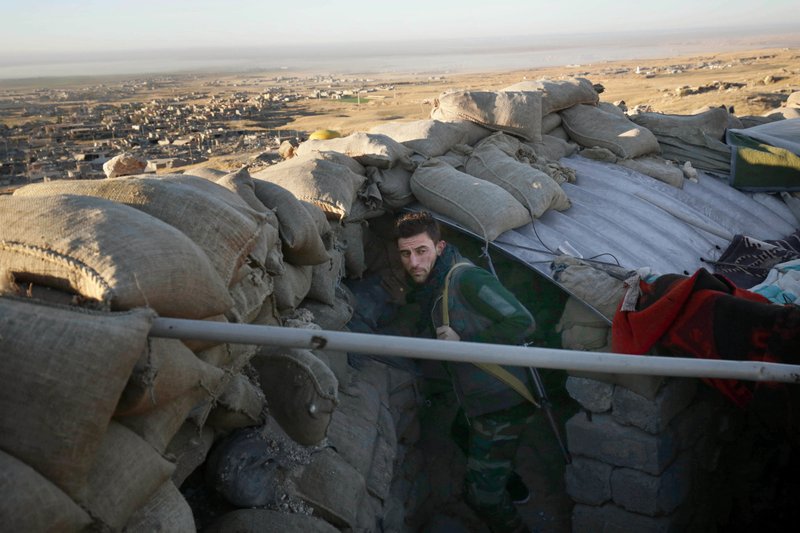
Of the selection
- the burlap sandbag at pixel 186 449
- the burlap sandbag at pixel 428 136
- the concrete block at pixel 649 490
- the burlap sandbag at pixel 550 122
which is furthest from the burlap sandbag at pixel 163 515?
the burlap sandbag at pixel 550 122

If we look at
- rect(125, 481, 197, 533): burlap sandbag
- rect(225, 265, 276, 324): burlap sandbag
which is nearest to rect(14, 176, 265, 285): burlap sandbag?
rect(225, 265, 276, 324): burlap sandbag

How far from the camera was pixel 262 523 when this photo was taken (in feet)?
8.21

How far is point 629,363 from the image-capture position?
6.81ft

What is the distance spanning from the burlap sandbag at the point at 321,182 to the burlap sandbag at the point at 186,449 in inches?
70.9

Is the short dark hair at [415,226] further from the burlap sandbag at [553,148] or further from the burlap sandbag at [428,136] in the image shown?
the burlap sandbag at [553,148]

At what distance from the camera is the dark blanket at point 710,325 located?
3184 millimetres

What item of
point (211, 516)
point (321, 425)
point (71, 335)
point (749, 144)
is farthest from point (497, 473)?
point (749, 144)

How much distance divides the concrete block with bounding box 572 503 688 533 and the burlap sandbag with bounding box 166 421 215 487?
2.51 m

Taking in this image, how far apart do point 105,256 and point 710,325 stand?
2.82 m

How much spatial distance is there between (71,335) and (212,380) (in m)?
0.62

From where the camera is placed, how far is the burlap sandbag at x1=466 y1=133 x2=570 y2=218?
15.9 feet

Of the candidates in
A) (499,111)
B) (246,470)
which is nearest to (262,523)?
(246,470)

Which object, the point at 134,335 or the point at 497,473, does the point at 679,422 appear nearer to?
the point at 497,473

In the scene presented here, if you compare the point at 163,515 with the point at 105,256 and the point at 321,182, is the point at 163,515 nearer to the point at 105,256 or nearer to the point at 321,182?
the point at 105,256
